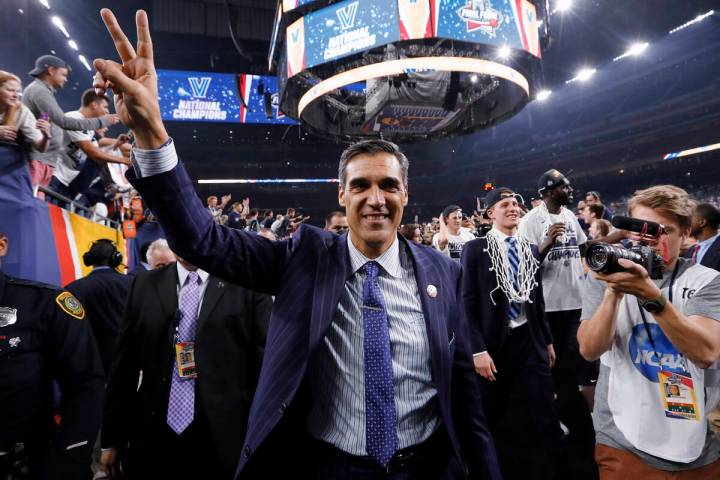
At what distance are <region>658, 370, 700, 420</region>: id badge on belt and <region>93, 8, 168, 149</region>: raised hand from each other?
1.76 meters

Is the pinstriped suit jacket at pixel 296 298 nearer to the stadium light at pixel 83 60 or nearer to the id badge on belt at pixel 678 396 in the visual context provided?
the id badge on belt at pixel 678 396

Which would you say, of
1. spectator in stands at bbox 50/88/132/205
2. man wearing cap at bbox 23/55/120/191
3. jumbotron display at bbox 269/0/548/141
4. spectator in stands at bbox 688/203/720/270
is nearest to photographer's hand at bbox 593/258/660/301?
spectator in stands at bbox 688/203/720/270

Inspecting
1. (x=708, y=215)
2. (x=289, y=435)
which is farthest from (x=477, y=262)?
(x=708, y=215)

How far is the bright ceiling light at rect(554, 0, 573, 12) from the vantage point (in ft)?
31.2

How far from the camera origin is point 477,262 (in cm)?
301

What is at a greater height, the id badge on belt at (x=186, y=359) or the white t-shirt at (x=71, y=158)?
the white t-shirt at (x=71, y=158)

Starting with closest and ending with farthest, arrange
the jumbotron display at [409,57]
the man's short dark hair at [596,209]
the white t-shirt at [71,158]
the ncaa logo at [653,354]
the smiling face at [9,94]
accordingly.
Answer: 1. the ncaa logo at [653,354]
2. the smiling face at [9,94]
3. the white t-shirt at [71,158]
4. the man's short dark hair at [596,209]
5. the jumbotron display at [409,57]

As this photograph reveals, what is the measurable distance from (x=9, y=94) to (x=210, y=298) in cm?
221

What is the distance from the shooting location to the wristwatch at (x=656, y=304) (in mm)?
1266

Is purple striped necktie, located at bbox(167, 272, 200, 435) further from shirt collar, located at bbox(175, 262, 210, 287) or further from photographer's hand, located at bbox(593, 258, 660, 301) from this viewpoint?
photographer's hand, located at bbox(593, 258, 660, 301)

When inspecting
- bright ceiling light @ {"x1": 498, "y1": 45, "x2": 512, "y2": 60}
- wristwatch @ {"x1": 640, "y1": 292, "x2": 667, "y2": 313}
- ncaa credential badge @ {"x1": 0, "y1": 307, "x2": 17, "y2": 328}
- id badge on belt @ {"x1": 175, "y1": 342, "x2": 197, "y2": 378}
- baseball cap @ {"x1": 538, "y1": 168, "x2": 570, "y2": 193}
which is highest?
bright ceiling light @ {"x1": 498, "y1": 45, "x2": 512, "y2": 60}

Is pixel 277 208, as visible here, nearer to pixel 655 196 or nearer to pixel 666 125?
pixel 666 125

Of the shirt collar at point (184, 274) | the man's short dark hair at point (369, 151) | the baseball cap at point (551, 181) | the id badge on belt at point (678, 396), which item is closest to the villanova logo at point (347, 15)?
the baseball cap at point (551, 181)

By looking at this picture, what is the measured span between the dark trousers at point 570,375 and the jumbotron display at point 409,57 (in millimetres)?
4103
